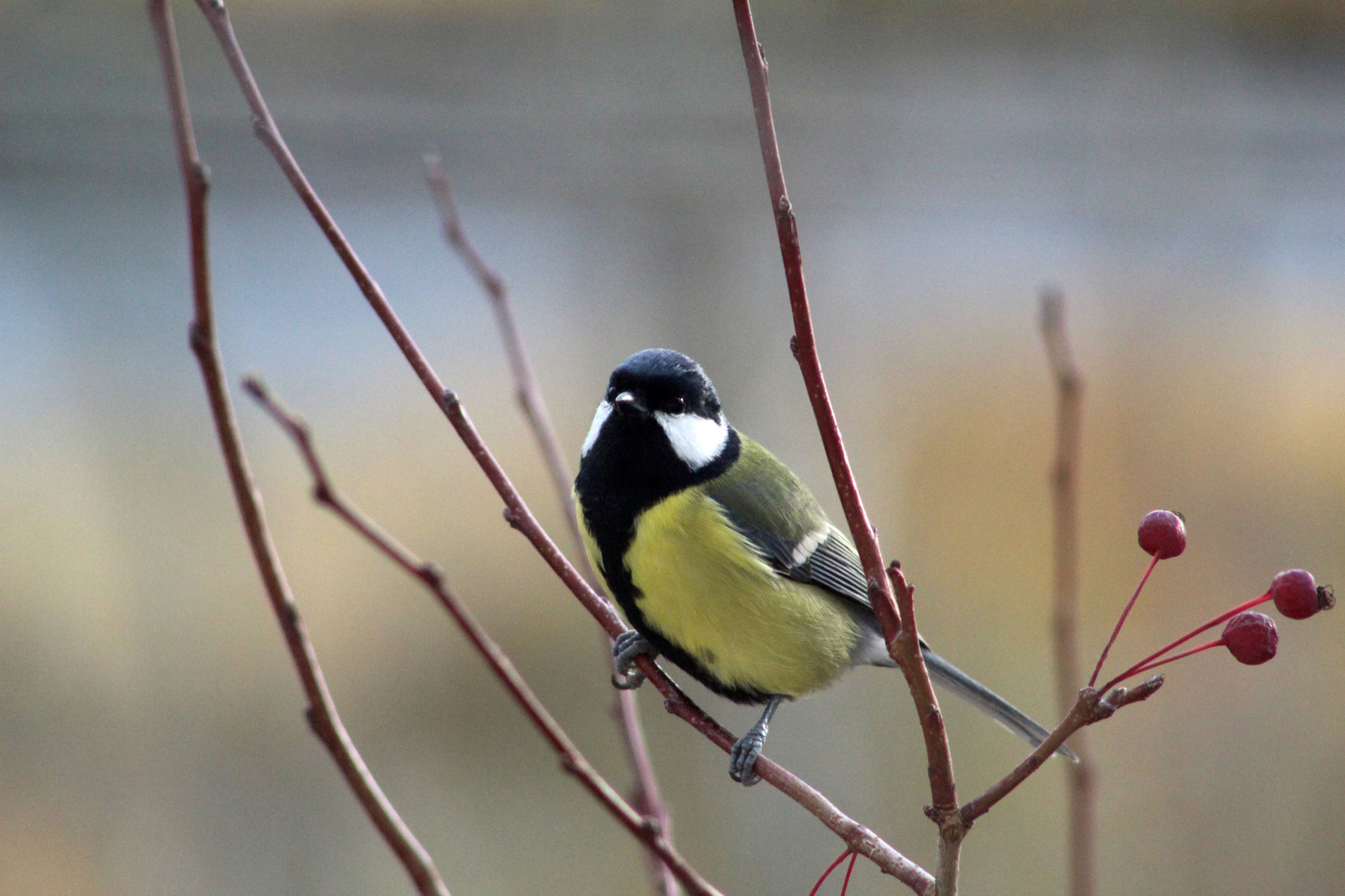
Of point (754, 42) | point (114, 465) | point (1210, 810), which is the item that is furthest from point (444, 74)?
point (1210, 810)

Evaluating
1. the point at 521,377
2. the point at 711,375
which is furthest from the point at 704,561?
the point at 711,375

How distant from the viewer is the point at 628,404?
0.89m

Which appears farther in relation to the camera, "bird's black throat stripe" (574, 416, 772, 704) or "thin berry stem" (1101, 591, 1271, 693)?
"bird's black throat stripe" (574, 416, 772, 704)

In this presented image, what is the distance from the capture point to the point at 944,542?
200 centimetres

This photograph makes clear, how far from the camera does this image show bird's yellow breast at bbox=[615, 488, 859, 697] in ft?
2.94

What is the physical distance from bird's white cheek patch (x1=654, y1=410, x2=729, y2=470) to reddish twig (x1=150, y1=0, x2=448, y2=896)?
20.6 inches

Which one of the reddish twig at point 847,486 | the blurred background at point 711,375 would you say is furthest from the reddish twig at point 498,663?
the blurred background at point 711,375

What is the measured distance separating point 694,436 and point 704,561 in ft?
0.42

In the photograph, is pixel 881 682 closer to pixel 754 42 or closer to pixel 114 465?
pixel 114 465

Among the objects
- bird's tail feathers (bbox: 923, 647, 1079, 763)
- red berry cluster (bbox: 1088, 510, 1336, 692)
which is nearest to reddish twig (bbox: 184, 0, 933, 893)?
red berry cluster (bbox: 1088, 510, 1336, 692)

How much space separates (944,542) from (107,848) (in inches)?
59.8

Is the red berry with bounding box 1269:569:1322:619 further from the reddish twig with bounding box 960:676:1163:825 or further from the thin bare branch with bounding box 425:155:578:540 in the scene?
the thin bare branch with bounding box 425:155:578:540

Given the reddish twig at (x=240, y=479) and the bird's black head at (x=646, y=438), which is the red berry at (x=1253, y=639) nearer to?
the reddish twig at (x=240, y=479)

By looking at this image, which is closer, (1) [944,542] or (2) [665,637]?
(2) [665,637]
